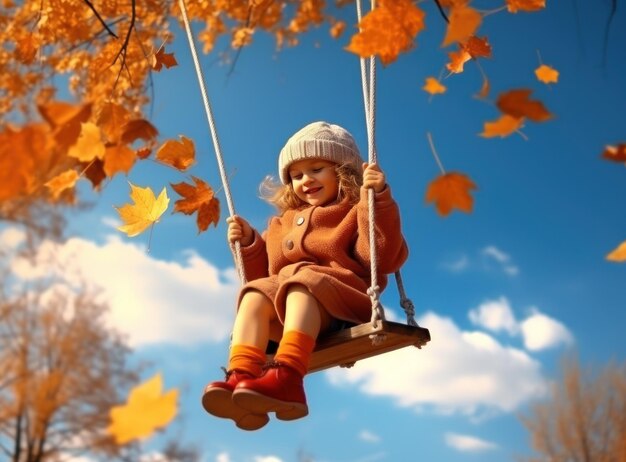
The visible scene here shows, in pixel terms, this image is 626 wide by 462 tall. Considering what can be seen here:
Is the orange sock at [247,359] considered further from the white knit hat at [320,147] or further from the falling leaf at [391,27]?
the falling leaf at [391,27]

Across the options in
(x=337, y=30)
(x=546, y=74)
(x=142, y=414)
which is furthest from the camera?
(x=337, y=30)

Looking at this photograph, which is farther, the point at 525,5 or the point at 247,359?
the point at 247,359

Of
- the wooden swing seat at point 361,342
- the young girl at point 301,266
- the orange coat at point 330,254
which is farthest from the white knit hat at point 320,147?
the wooden swing seat at point 361,342

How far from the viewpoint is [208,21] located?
671 cm

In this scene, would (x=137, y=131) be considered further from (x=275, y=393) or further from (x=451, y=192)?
(x=275, y=393)

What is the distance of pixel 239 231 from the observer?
2.79 meters

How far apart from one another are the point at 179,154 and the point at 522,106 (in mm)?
1315

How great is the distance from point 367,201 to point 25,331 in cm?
733

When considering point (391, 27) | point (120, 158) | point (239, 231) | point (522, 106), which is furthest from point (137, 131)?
point (239, 231)

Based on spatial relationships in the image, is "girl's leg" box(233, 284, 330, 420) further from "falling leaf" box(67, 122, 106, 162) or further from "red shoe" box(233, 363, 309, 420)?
"falling leaf" box(67, 122, 106, 162)

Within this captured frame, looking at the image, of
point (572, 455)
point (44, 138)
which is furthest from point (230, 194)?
point (572, 455)

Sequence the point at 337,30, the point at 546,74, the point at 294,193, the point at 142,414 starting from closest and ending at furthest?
the point at 142,414 → the point at 546,74 → the point at 294,193 → the point at 337,30

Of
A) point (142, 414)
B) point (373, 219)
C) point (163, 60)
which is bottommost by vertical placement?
point (142, 414)

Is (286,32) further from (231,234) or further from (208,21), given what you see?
(231,234)
